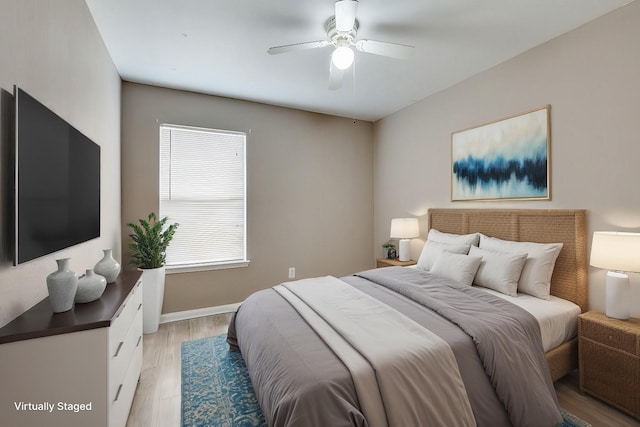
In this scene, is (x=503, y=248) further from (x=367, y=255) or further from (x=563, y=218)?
(x=367, y=255)

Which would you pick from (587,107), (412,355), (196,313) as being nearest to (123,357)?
(412,355)

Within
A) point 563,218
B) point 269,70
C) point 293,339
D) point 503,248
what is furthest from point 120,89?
point 563,218

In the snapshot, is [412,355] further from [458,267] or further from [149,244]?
[149,244]

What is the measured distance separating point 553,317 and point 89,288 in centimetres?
298

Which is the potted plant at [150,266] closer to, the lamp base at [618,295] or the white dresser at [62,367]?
A: the white dresser at [62,367]

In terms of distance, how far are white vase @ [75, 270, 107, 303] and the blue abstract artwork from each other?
338 centimetres

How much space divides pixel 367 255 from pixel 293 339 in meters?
3.29

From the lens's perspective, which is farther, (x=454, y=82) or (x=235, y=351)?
(x=454, y=82)

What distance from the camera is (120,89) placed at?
3242 mm

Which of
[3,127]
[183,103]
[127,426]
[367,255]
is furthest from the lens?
[367,255]

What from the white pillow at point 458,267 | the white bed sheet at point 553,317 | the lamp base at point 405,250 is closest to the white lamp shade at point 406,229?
the lamp base at point 405,250

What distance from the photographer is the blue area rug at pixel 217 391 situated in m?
1.87

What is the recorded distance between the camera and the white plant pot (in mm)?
3080

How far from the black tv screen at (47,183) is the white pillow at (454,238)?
3205 millimetres
